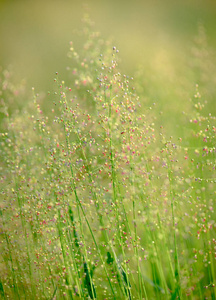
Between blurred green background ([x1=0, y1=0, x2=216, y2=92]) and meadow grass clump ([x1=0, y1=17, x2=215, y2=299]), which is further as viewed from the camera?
blurred green background ([x1=0, y1=0, x2=216, y2=92])

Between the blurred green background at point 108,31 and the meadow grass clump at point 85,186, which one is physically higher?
the blurred green background at point 108,31

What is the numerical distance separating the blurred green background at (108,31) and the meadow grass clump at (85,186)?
0.36 meters

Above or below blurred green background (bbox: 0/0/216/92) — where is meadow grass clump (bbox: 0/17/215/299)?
below

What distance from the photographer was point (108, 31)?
78.5 inches

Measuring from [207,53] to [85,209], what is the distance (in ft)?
4.36

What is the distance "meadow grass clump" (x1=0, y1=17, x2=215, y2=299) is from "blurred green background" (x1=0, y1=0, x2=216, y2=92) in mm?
357

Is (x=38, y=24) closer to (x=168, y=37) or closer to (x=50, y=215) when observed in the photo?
(x=168, y=37)

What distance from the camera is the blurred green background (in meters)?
1.83

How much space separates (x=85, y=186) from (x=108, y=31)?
103 cm

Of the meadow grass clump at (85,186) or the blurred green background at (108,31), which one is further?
the blurred green background at (108,31)

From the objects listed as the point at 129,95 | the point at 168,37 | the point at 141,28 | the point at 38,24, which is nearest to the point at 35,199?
the point at 129,95

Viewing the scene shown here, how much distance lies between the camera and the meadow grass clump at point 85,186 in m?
1.32

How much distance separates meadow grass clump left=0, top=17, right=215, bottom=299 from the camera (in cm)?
132

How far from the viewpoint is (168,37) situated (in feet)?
7.55
